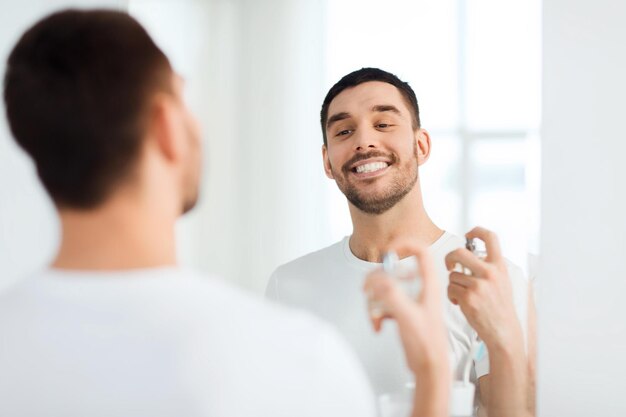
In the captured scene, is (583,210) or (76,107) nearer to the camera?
(76,107)

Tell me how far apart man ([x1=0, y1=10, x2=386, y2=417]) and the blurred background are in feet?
1.80

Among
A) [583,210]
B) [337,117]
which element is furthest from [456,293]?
[583,210]

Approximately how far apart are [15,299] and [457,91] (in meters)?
0.92

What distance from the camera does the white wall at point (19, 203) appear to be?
1.58m

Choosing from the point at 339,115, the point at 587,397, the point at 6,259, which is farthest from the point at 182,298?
the point at 587,397

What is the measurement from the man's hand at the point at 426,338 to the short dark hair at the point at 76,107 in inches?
13.9

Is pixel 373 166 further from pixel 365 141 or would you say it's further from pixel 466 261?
pixel 466 261

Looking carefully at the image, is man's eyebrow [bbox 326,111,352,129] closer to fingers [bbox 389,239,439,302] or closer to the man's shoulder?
the man's shoulder

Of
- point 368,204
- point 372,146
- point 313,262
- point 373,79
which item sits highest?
point 373,79

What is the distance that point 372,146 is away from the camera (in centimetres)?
137

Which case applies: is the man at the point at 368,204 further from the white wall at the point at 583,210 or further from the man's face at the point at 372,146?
the white wall at the point at 583,210

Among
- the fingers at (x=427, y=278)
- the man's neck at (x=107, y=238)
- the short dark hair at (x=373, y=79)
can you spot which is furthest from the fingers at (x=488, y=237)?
the man's neck at (x=107, y=238)

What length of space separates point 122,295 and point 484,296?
72 cm

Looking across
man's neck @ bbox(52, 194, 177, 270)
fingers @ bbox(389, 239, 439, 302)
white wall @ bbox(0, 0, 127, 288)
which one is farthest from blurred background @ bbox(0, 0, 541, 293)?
man's neck @ bbox(52, 194, 177, 270)
